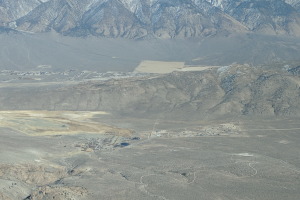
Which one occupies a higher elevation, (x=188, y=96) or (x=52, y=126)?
(x=188, y=96)

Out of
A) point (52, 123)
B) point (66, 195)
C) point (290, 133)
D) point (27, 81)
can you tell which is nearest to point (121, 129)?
point (52, 123)

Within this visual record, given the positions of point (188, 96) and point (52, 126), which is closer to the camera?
point (52, 126)

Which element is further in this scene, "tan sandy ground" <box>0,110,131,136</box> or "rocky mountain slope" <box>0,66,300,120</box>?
"rocky mountain slope" <box>0,66,300,120</box>

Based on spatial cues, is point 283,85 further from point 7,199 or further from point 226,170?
point 7,199

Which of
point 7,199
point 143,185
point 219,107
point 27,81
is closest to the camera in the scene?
point 7,199

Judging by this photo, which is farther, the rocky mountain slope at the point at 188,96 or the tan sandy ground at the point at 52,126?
the rocky mountain slope at the point at 188,96

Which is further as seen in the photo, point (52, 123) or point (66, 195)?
point (52, 123)

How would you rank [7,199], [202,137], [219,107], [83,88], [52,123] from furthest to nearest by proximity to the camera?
[83,88] < [219,107] < [52,123] < [202,137] < [7,199]
